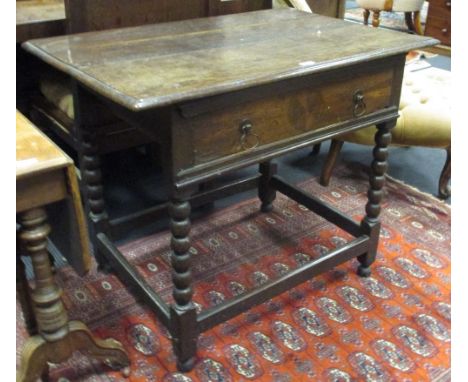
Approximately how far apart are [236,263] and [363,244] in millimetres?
473

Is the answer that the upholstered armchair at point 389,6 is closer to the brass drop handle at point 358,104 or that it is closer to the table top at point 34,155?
the brass drop handle at point 358,104

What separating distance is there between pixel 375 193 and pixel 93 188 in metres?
0.94

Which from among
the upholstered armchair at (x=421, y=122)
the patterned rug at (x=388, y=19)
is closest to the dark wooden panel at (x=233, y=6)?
the upholstered armchair at (x=421, y=122)

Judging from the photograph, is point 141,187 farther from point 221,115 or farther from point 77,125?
point 221,115

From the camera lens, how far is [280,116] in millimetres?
1392

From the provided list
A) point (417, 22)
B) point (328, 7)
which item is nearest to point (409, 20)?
point (417, 22)

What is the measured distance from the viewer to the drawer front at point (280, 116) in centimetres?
126

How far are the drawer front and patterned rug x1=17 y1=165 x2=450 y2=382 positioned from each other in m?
0.64

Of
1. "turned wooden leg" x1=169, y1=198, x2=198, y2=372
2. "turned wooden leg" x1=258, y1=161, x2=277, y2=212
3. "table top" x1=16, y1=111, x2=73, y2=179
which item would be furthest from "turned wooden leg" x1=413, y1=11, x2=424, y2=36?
"table top" x1=16, y1=111, x2=73, y2=179

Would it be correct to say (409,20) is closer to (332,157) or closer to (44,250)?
(332,157)

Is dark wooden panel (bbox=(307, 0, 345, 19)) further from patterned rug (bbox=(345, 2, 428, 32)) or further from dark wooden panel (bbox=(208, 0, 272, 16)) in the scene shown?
patterned rug (bbox=(345, 2, 428, 32))

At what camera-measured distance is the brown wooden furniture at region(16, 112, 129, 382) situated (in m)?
1.07

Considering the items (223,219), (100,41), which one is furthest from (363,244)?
(100,41)

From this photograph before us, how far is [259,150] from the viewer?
1.38 metres
